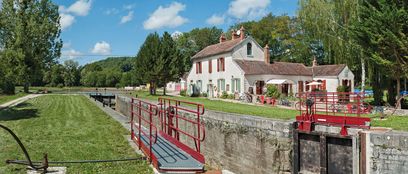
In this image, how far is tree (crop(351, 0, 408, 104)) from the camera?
51.4 feet

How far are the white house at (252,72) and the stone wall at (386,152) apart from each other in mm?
22511

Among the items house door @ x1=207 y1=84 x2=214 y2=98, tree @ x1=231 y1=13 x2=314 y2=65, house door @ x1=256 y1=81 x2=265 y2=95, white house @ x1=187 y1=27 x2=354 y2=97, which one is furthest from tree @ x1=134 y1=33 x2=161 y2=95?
tree @ x1=231 y1=13 x2=314 y2=65

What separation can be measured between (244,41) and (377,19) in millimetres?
16788

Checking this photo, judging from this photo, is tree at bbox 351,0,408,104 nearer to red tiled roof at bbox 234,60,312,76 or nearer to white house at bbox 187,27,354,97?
white house at bbox 187,27,354,97

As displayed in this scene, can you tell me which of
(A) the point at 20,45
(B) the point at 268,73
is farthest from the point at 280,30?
(A) the point at 20,45

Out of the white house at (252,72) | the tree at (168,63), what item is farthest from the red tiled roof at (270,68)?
the tree at (168,63)

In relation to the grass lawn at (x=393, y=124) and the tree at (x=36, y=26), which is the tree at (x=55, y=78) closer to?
the tree at (x=36, y=26)

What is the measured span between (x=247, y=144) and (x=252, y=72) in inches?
800

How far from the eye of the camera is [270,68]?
3247 cm

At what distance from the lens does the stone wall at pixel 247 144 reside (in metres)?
9.74

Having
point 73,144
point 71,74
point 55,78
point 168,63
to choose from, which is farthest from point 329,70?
point 71,74

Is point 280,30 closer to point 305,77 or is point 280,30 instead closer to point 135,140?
point 305,77

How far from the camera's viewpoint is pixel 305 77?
1350 inches

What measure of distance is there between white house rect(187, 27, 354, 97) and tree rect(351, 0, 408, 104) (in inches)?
501
